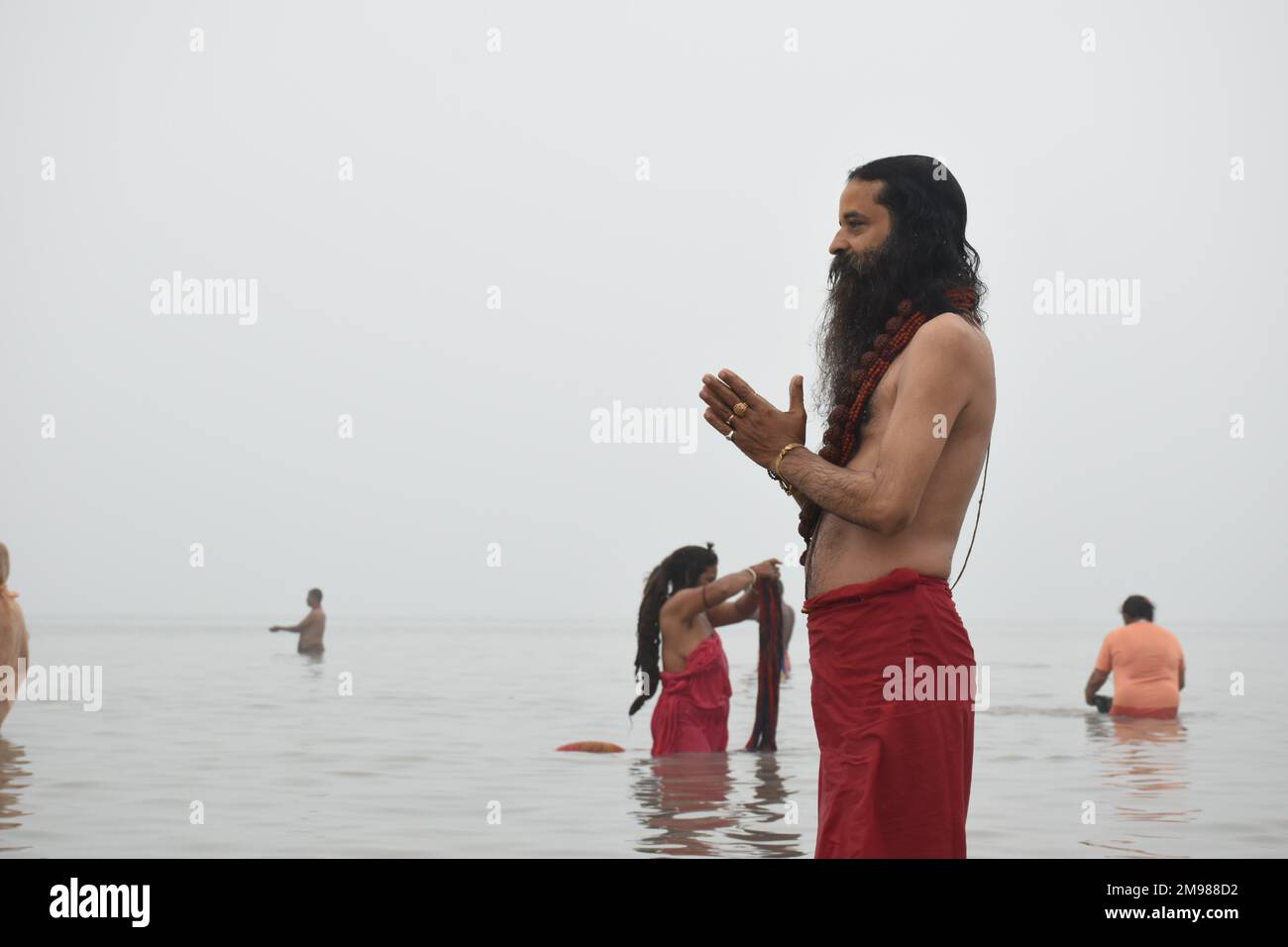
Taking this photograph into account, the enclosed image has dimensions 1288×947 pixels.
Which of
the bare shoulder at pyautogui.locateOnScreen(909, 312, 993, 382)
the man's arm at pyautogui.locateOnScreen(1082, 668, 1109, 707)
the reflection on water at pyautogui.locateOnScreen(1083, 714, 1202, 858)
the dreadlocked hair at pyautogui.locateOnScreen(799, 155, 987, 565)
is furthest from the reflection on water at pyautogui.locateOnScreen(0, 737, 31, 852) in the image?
the man's arm at pyautogui.locateOnScreen(1082, 668, 1109, 707)

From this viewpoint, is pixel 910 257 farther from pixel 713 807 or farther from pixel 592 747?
pixel 592 747

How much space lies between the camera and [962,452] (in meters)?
3.12

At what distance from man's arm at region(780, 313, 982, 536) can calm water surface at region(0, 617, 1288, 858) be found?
399cm

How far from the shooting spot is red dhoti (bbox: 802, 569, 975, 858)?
2977 millimetres

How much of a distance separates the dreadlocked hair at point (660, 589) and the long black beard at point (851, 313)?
7.22m

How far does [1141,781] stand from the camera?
998cm

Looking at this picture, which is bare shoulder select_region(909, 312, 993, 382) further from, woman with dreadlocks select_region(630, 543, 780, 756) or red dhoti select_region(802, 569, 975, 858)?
woman with dreadlocks select_region(630, 543, 780, 756)

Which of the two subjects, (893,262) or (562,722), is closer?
(893,262)

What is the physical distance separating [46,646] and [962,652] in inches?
1889

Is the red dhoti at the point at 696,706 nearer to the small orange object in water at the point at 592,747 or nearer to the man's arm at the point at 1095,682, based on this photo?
the small orange object in water at the point at 592,747

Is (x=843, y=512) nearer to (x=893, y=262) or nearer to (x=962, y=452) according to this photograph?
(x=962, y=452)

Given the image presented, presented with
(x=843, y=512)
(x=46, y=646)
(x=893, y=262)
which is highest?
(x=893, y=262)
